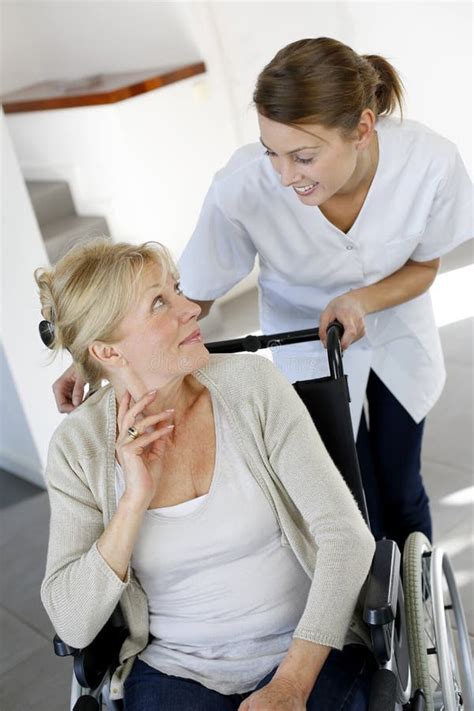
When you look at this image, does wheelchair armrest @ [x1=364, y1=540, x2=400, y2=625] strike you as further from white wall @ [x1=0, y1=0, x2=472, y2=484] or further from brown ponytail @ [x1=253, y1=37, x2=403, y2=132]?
white wall @ [x1=0, y1=0, x2=472, y2=484]

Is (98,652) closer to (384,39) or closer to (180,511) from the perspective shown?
(180,511)

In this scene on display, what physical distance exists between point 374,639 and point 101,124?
359 centimetres

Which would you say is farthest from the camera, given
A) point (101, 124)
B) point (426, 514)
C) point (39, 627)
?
point (101, 124)

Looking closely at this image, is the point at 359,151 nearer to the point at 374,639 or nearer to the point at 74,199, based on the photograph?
the point at 374,639

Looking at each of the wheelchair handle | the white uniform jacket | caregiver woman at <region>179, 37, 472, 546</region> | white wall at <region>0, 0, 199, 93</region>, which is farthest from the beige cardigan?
white wall at <region>0, 0, 199, 93</region>

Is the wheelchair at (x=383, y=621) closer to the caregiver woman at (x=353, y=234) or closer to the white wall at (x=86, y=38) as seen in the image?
the caregiver woman at (x=353, y=234)

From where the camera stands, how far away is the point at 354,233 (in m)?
2.00

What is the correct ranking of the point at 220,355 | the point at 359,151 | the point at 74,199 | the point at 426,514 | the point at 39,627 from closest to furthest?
the point at 220,355 < the point at 359,151 < the point at 426,514 < the point at 39,627 < the point at 74,199

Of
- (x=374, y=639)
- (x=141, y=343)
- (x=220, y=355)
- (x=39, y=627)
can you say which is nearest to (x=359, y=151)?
(x=220, y=355)

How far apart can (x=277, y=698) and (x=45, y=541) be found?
2.04 metres

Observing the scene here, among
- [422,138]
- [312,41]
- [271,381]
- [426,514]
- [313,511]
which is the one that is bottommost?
[426,514]

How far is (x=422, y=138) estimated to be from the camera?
1.96 m

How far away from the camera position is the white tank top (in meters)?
1.62

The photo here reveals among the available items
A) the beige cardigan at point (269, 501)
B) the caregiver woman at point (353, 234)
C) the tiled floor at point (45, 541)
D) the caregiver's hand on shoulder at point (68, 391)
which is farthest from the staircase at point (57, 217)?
the beige cardigan at point (269, 501)
